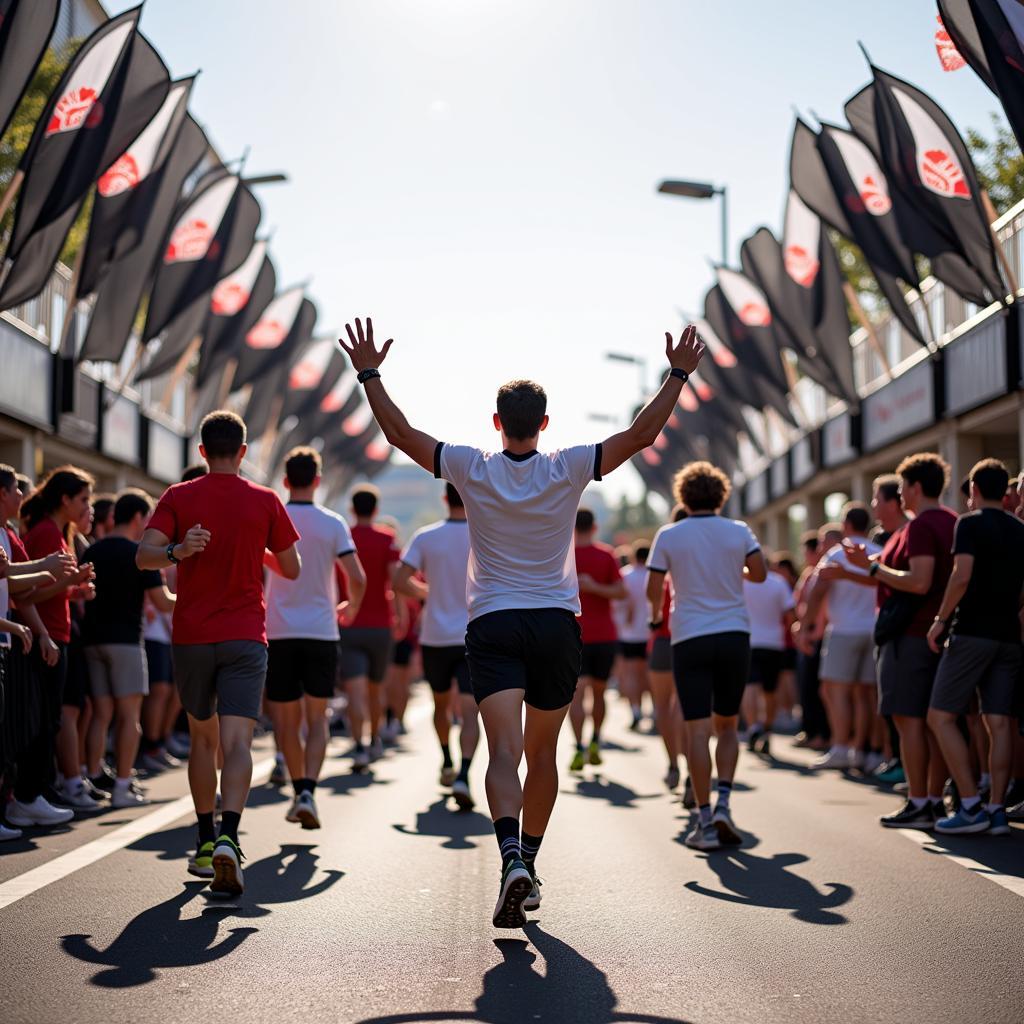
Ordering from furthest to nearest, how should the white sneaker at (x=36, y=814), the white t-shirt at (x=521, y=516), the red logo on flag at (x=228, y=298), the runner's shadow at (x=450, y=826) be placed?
the red logo on flag at (x=228, y=298) < the white sneaker at (x=36, y=814) < the runner's shadow at (x=450, y=826) < the white t-shirt at (x=521, y=516)

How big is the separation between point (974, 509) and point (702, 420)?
1110 inches

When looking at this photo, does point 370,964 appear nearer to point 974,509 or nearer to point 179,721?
point 974,509

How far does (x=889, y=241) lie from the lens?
60.3 ft

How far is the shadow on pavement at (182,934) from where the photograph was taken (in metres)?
5.09

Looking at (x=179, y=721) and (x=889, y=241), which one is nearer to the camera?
(x=179, y=721)

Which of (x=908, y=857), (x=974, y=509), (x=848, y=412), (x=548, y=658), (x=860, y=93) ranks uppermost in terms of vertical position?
(x=860, y=93)

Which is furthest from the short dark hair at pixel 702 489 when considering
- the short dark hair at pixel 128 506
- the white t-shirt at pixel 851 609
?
the white t-shirt at pixel 851 609

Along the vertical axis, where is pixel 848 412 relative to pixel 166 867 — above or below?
above

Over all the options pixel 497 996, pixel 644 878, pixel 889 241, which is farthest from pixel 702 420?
pixel 497 996

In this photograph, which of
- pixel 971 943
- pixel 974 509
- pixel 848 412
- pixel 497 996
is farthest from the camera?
pixel 848 412

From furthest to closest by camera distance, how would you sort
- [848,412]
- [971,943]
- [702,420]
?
[702,420], [848,412], [971,943]

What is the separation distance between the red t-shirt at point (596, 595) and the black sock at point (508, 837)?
6.92 metres

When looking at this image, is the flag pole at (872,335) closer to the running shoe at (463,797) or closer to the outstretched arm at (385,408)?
the running shoe at (463,797)

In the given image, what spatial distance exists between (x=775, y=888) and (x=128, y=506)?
5.54 m
